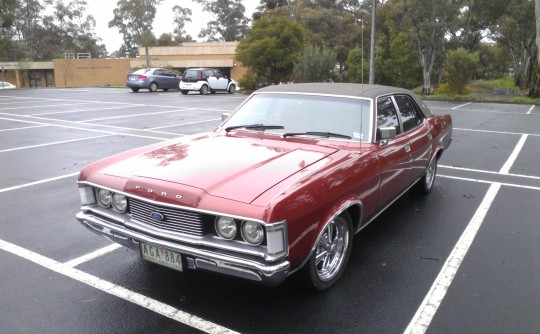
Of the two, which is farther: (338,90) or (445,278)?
(338,90)

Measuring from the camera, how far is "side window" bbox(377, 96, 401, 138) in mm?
4636

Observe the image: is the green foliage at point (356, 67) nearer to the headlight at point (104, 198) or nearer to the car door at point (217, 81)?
the car door at point (217, 81)

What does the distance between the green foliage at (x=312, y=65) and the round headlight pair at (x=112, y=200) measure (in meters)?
22.0

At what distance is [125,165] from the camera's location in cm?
382

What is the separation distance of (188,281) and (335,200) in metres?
1.42

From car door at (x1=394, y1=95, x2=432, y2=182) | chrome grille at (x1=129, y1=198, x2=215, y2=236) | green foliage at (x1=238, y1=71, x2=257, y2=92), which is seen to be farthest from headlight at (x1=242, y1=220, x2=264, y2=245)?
green foliage at (x1=238, y1=71, x2=257, y2=92)

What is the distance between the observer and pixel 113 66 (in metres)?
53.1

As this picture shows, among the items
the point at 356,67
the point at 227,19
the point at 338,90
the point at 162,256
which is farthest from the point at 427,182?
the point at 227,19

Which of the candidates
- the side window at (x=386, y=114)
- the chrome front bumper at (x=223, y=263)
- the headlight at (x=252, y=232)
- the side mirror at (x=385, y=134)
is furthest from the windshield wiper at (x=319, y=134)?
the chrome front bumper at (x=223, y=263)

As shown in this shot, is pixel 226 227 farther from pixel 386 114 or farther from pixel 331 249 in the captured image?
pixel 386 114

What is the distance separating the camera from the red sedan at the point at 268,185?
3.03 meters

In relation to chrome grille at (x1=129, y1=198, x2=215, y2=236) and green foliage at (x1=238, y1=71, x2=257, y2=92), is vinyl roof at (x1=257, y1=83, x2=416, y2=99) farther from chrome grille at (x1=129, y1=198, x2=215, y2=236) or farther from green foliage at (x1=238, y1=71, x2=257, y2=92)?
green foliage at (x1=238, y1=71, x2=257, y2=92)

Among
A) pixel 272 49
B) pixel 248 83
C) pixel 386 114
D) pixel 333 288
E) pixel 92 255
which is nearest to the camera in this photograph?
pixel 333 288

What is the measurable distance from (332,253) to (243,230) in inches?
41.1
